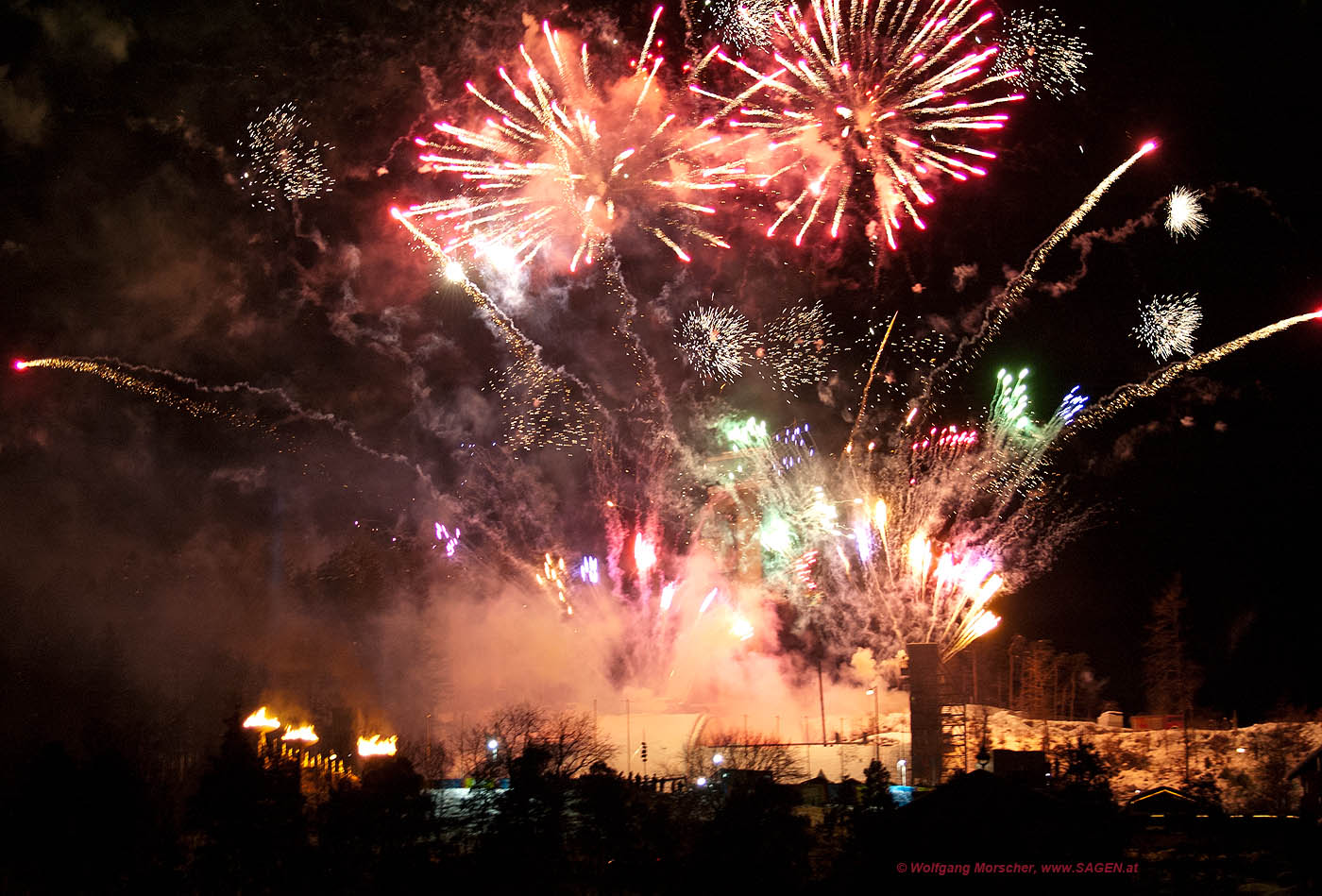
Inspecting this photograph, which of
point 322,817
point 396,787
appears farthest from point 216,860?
point 396,787

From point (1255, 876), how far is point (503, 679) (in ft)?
114

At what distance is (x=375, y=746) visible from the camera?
3412 cm

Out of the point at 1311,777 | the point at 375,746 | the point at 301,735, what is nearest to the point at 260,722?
the point at 301,735

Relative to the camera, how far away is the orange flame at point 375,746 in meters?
33.5

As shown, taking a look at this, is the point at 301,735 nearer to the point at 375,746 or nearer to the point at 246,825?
the point at 375,746

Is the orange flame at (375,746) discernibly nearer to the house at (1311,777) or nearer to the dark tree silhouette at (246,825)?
the dark tree silhouette at (246,825)

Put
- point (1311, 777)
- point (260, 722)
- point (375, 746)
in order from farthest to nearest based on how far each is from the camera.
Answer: point (375, 746) < point (260, 722) < point (1311, 777)

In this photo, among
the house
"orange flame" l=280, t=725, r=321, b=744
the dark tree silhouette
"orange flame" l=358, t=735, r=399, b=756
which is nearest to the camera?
the dark tree silhouette

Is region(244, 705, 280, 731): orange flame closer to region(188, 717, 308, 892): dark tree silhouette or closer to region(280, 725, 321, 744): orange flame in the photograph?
region(280, 725, 321, 744): orange flame

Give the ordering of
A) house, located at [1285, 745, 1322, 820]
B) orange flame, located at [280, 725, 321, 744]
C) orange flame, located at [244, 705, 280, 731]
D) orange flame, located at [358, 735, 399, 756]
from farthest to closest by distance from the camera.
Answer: orange flame, located at [358, 735, 399, 756]
orange flame, located at [280, 725, 321, 744]
orange flame, located at [244, 705, 280, 731]
house, located at [1285, 745, 1322, 820]

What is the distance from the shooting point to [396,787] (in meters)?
15.7

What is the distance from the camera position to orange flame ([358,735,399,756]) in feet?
110

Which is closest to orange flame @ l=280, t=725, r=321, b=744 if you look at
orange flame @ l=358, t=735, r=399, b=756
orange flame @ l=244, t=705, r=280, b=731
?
orange flame @ l=358, t=735, r=399, b=756

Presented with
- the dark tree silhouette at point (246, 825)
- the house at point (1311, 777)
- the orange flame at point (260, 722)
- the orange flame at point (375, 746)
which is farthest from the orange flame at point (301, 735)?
the house at point (1311, 777)
